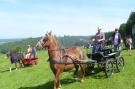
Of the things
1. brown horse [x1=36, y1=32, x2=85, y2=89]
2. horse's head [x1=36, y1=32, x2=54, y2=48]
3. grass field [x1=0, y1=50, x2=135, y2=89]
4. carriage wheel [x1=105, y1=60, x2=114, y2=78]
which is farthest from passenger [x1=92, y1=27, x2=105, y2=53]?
horse's head [x1=36, y1=32, x2=54, y2=48]

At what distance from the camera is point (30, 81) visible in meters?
22.9

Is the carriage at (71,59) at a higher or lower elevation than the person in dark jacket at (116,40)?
lower

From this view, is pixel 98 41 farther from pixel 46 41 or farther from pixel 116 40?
pixel 46 41

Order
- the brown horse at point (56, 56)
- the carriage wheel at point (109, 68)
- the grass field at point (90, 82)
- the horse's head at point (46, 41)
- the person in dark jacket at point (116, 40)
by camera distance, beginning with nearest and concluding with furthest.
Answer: the brown horse at point (56, 56) → the horse's head at point (46, 41) → the grass field at point (90, 82) → the carriage wheel at point (109, 68) → the person in dark jacket at point (116, 40)

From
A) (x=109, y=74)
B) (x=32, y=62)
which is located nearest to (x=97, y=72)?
(x=109, y=74)

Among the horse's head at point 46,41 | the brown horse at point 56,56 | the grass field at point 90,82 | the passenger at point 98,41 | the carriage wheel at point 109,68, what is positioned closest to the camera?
the brown horse at point 56,56

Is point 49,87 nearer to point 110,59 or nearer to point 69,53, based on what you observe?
point 69,53

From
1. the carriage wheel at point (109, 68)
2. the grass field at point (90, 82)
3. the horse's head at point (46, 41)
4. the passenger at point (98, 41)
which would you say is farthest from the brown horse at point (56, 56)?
the passenger at point (98, 41)

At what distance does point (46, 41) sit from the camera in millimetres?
17531

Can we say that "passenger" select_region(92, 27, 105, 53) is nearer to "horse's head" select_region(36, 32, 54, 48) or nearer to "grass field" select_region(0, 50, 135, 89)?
"grass field" select_region(0, 50, 135, 89)

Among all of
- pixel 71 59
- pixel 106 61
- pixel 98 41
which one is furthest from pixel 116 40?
pixel 71 59

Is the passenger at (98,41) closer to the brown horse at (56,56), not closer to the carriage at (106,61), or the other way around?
the carriage at (106,61)

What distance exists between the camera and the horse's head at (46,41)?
57.3 ft

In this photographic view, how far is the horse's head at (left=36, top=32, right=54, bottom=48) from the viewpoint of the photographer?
17453 millimetres
